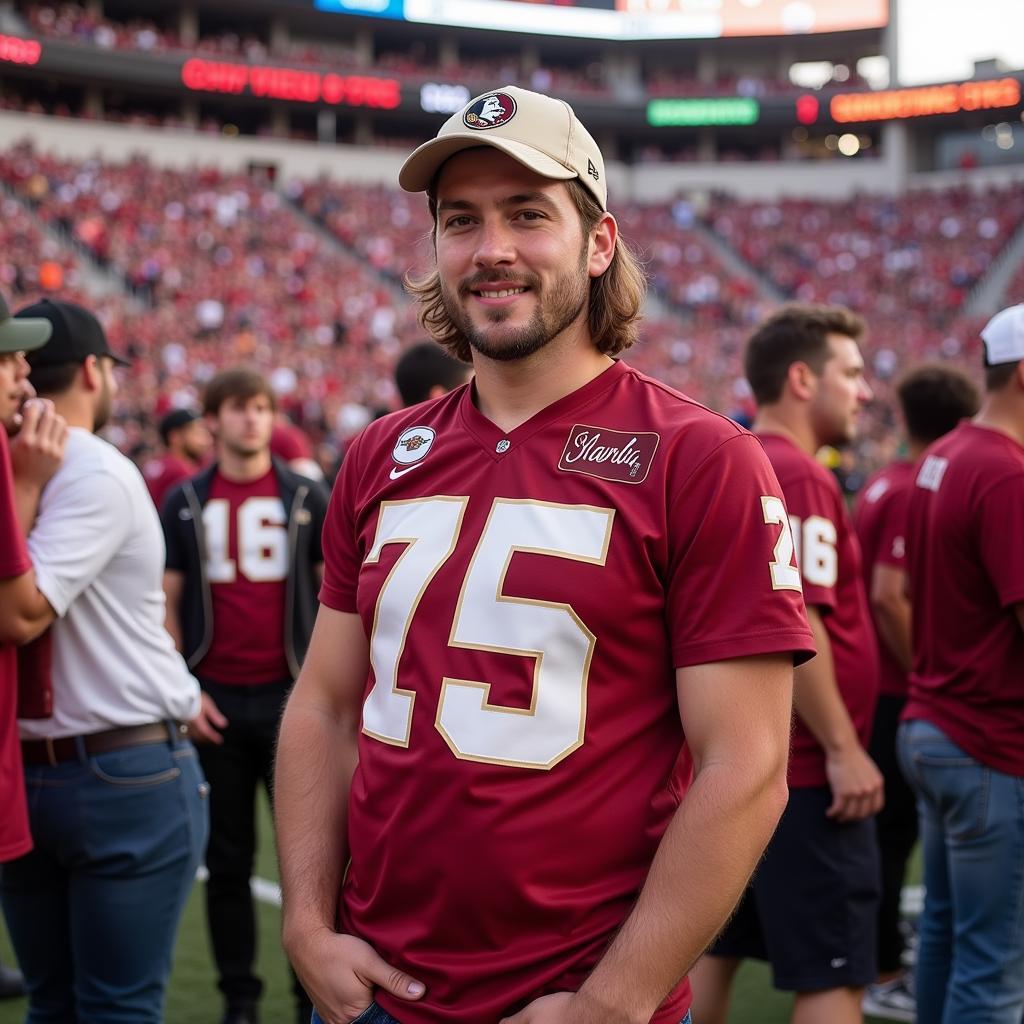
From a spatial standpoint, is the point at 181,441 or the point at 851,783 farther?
the point at 181,441

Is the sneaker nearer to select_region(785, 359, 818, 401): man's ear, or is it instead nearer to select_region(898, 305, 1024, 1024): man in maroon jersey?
select_region(898, 305, 1024, 1024): man in maroon jersey

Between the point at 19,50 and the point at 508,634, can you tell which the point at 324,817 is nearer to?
the point at 508,634

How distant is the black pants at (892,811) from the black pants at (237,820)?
2.25 m

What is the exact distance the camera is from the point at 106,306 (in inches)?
878

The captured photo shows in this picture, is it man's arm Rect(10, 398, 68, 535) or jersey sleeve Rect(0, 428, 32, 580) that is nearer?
jersey sleeve Rect(0, 428, 32, 580)

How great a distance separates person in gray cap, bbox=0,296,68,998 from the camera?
2.58 metres

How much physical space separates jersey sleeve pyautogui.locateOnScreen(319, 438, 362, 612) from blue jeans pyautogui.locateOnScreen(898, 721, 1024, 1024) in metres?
1.78

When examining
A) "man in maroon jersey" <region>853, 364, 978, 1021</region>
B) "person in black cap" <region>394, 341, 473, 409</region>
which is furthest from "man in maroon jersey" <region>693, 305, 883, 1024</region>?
"person in black cap" <region>394, 341, 473, 409</region>

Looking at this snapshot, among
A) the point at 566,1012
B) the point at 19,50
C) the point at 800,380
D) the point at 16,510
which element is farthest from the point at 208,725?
the point at 19,50

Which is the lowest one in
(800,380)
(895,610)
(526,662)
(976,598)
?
(895,610)

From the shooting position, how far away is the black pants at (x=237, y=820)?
13.7ft

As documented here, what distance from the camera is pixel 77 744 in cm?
290

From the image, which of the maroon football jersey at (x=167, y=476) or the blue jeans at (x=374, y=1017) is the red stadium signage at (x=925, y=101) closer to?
the maroon football jersey at (x=167, y=476)

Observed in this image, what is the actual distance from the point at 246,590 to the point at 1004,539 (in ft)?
8.68
